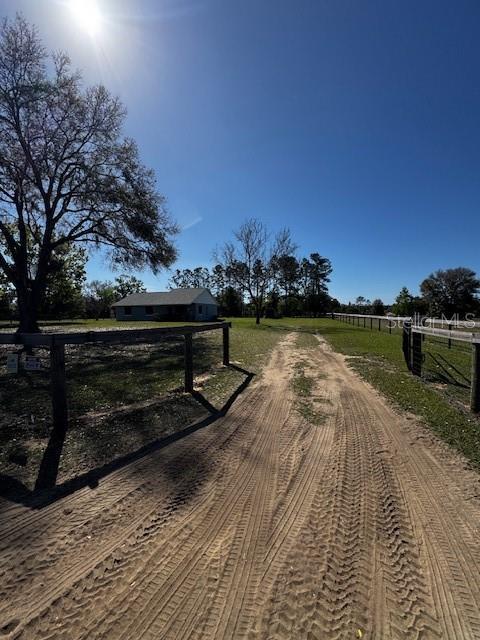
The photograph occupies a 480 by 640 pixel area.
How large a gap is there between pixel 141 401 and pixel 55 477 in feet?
8.78

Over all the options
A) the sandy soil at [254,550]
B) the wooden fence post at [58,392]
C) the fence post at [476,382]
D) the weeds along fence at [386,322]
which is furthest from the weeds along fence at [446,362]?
the wooden fence post at [58,392]

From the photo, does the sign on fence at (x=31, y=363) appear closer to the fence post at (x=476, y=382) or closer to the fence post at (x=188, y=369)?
the fence post at (x=188, y=369)

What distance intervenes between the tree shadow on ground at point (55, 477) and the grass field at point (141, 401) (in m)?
0.08

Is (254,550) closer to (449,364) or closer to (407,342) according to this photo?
(407,342)

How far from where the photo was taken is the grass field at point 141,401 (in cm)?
384

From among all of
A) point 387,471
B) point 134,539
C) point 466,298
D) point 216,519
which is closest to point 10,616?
point 134,539

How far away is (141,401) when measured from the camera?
19.2ft

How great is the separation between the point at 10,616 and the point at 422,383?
7726 mm

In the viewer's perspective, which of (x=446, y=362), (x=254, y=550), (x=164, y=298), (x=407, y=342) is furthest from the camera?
(x=164, y=298)

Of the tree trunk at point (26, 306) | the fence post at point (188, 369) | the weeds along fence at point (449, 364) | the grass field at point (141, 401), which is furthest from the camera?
the tree trunk at point (26, 306)

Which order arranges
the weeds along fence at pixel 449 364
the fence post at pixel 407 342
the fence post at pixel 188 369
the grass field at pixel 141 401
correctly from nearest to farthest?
1. the grass field at pixel 141 401
2. the weeds along fence at pixel 449 364
3. the fence post at pixel 188 369
4. the fence post at pixel 407 342

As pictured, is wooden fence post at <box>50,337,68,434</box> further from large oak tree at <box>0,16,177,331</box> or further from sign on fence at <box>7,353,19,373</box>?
large oak tree at <box>0,16,177,331</box>

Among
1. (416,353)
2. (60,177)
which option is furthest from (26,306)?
(416,353)

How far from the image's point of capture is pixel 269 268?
35500 mm
